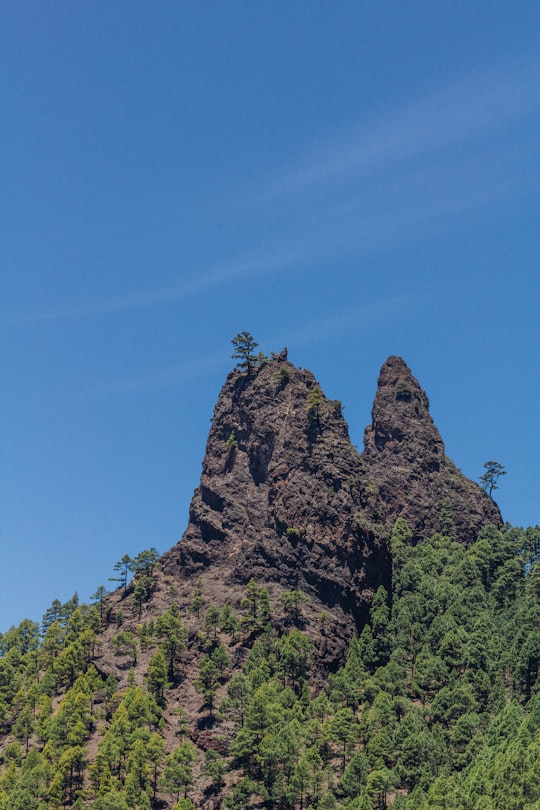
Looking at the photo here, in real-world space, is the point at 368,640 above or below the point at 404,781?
above

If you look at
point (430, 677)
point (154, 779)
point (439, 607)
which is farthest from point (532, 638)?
point (154, 779)

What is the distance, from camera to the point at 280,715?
164m

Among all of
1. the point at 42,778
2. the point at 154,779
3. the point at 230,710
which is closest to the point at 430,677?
the point at 230,710

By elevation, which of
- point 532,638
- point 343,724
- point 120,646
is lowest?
point 343,724

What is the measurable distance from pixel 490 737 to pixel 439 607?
47865 millimetres

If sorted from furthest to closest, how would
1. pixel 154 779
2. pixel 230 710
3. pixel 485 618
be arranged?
pixel 485 618 → pixel 230 710 → pixel 154 779

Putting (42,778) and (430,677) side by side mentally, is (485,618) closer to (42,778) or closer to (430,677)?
(430,677)

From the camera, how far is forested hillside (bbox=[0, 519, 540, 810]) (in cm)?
14925

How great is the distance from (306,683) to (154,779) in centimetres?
3143

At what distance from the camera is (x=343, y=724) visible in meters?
161

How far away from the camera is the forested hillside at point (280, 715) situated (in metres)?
149

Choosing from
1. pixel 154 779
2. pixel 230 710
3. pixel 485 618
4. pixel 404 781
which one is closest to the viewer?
pixel 404 781

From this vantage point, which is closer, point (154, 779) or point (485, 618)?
point (154, 779)

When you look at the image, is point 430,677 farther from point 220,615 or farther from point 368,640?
point 220,615
